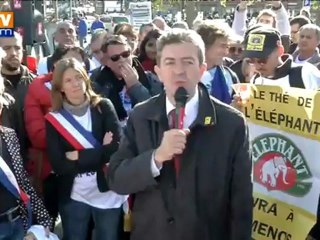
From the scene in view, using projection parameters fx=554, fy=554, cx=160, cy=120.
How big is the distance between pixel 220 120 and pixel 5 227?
56.5 inches

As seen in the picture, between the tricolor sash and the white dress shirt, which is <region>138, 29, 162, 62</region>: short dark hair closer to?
the tricolor sash

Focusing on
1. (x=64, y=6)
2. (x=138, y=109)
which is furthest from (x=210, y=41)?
(x=64, y=6)

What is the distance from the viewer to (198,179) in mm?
2576

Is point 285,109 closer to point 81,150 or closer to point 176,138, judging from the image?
point 81,150

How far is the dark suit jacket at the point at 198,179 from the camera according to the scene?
101 inches

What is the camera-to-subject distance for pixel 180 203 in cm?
259

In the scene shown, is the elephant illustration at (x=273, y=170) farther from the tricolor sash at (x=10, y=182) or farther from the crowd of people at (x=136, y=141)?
the tricolor sash at (x=10, y=182)

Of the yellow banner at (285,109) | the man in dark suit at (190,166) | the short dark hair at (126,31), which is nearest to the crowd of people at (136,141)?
the man in dark suit at (190,166)

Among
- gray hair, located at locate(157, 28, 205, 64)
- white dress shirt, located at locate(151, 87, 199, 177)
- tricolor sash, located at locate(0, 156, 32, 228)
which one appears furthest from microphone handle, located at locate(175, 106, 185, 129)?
tricolor sash, located at locate(0, 156, 32, 228)

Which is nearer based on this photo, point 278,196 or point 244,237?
point 244,237

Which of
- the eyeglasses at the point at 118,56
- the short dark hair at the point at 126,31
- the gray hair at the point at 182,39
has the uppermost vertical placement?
the gray hair at the point at 182,39

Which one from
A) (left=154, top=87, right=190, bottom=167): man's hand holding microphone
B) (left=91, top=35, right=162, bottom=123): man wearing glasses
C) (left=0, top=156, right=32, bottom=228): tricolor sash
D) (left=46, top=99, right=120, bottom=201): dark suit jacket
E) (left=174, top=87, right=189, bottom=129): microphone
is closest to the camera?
(left=154, top=87, right=190, bottom=167): man's hand holding microphone

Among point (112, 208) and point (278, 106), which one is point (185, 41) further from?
point (112, 208)

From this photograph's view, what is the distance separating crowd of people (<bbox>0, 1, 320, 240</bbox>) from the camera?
2576 mm
